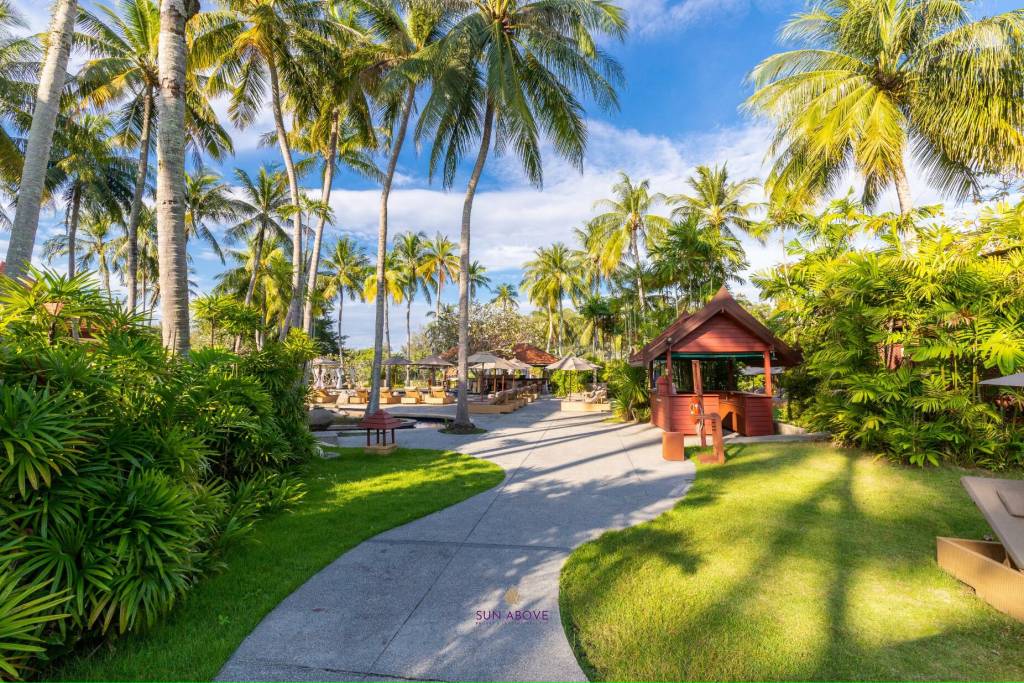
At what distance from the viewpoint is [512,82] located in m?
12.7

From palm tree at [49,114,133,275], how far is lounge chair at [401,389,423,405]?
56.1ft

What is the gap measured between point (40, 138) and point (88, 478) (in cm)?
587

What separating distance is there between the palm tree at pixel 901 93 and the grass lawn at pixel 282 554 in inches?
547

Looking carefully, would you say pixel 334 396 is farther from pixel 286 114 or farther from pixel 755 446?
pixel 755 446

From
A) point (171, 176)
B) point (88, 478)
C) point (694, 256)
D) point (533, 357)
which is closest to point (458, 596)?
point (88, 478)

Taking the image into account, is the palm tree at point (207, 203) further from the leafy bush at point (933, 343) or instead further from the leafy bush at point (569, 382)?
the leafy bush at point (933, 343)

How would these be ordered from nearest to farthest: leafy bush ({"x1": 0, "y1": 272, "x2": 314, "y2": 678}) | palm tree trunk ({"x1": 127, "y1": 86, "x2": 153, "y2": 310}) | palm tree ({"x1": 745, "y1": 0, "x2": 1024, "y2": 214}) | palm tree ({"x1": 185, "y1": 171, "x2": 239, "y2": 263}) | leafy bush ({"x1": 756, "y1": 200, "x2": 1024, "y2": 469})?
leafy bush ({"x1": 0, "y1": 272, "x2": 314, "y2": 678}) < leafy bush ({"x1": 756, "y1": 200, "x2": 1024, "y2": 469}) < palm tree ({"x1": 745, "y1": 0, "x2": 1024, "y2": 214}) < palm tree trunk ({"x1": 127, "y1": 86, "x2": 153, "y2": 310}) < palm tree ({"x1": 185, "y1": 171, "x2": 239, "y2": 263})

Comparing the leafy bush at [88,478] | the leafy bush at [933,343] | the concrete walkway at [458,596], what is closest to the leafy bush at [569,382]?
the leafy bush at [933,343]

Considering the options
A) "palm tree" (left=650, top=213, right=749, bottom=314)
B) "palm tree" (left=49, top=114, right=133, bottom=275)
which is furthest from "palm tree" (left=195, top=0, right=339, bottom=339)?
"palm tree" (left=650, top=213, right=749, bottom=314)

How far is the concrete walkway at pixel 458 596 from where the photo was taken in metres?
2.90

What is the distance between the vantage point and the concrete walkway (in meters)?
2.90

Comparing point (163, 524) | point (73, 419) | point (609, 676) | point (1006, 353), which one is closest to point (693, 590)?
point (609, 676)

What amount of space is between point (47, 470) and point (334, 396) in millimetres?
25487

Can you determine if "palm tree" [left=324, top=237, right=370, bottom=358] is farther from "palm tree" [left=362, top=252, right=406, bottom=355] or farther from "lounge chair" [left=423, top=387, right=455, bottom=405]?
"lounge chair" [left=423, top=387, right=455, bottom=405]
